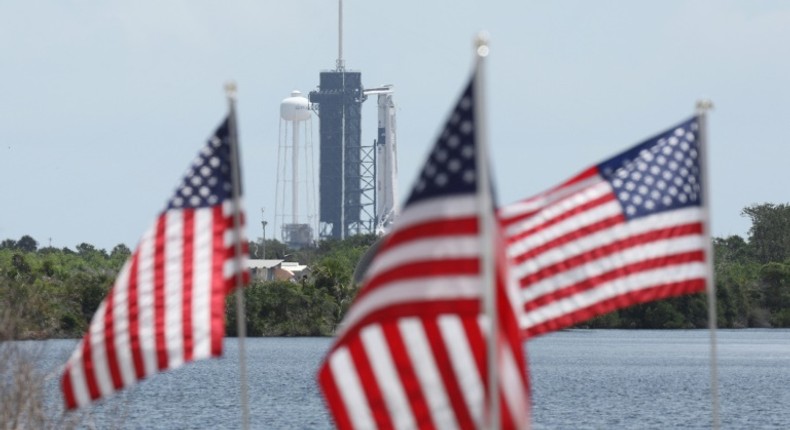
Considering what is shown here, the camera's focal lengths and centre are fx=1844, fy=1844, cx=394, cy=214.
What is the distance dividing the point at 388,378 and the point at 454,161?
1.86 meters

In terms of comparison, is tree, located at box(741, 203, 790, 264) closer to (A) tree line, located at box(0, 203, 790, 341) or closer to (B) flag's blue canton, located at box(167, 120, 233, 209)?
(A) tree line, located at box(0, 203, 790, 341)

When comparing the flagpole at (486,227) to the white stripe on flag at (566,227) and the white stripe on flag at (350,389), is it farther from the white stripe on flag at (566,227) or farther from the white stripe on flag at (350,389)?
the white stripe on flag at (566,227)

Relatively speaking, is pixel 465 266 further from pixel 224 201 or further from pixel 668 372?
pixel 668 372

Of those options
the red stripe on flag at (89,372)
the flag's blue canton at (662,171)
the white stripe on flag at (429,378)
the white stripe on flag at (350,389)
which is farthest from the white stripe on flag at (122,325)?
the flag's blue canton at (662,171)

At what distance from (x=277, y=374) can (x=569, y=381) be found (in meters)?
13.4

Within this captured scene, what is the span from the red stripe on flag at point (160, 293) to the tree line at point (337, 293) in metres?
76.0

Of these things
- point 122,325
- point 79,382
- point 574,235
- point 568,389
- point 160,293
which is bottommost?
point 568,389

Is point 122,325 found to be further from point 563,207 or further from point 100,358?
point 563,207

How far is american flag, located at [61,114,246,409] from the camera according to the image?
16.2 m

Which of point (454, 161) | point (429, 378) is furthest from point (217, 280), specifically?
point (454, 161)

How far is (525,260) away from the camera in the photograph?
1745 centimetres

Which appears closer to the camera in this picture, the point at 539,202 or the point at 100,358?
the point at 100,358

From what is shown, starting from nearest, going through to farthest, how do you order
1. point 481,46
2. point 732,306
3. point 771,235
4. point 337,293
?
point 481,46 < point 337,293 < point 732,306 < point 771,235

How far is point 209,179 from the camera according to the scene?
1656cm
